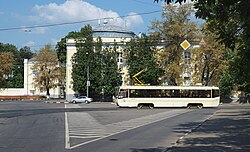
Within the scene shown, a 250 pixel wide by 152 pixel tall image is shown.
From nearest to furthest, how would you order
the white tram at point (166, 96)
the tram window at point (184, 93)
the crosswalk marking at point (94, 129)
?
the crosswalk marking at point (94, 129) < the white tram at point (166, 96) < the tram window at point (184, 93)

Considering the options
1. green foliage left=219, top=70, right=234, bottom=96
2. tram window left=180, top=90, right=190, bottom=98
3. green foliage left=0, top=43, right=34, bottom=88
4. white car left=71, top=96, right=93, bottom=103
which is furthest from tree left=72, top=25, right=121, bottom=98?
green foliage left=0, top=43, right=34, bottom=88

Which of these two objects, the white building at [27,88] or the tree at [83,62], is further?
the white building at [27,88]

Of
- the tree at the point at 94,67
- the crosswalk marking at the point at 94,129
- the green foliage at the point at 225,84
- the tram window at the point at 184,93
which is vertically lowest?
the crosswalk marking at the point at 94,129

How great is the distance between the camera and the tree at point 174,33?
6316cm

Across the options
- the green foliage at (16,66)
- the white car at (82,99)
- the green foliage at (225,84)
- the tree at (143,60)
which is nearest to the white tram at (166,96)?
the green foliage at (225,84)

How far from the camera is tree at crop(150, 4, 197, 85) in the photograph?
63156 mm

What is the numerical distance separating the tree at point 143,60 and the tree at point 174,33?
4387 mm

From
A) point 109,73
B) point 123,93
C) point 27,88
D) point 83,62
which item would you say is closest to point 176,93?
point 123,93

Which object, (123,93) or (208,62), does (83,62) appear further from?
(123,93)

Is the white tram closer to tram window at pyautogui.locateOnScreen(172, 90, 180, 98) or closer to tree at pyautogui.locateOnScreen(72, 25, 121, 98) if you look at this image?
tram window at pyautogui.locateOnScreen(172, 90, 180, 98)

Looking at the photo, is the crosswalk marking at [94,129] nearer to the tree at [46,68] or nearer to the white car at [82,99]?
the white car at [82,99]

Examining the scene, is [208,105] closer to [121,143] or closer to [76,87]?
[76,87]

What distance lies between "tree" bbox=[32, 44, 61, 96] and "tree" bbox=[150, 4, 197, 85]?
26.4 meters

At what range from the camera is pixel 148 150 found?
13883 millimetres
